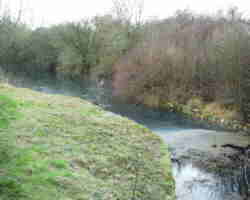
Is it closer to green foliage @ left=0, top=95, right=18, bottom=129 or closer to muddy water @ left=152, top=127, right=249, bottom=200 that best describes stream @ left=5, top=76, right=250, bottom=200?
muddy water @ left=152, top=127, right=249, bottom=200

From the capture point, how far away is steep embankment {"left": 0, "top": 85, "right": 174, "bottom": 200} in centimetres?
310

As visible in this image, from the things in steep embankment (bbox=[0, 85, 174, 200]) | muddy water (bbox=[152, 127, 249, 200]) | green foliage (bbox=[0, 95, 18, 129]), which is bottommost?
muddy water (bbox=[152, 127, 249, 200])

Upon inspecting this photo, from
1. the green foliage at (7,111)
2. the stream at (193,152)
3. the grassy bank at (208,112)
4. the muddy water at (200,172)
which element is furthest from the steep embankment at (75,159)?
the grassy bank at (208,112)

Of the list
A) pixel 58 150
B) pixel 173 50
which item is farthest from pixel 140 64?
pixel 58 150

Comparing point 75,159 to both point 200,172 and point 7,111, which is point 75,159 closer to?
point 7,111

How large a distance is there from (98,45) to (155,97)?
1568cm

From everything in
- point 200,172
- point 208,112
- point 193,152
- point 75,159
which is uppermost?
point 208,112

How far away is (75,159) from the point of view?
399 cm

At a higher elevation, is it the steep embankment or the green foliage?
the green foliage

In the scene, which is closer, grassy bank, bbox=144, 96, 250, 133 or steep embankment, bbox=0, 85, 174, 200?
steep embankment, bbox=0, 85, 174, 200

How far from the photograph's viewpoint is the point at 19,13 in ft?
82.9

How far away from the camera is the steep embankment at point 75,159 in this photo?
310cm

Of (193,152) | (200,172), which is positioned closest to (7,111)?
(200,172)

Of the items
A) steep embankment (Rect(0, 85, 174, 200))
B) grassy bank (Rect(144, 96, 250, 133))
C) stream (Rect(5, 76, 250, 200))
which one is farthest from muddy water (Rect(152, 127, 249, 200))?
grassy bank (Rect(144, 96, 250, 133))
